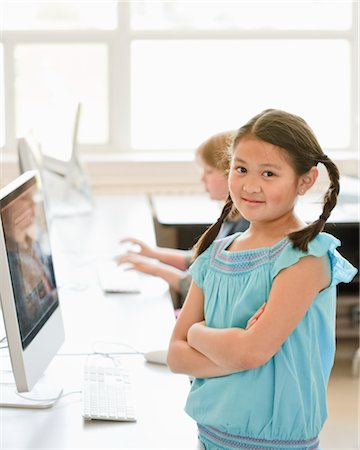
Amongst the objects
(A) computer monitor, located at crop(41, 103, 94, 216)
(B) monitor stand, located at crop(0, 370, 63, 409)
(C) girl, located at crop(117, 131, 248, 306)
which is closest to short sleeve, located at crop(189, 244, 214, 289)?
(B) monitor stand, located at crop(0, 370, 63, 409)

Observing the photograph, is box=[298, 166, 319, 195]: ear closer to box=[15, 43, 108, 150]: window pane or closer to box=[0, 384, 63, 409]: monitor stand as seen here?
box=[0, 384, 63, 409]: monitor stand

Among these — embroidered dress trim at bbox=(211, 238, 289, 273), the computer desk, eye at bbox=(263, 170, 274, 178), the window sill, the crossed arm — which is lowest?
the computer desk

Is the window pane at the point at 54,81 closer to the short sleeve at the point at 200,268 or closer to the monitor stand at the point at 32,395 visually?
the monitor stand at the point at 32,395

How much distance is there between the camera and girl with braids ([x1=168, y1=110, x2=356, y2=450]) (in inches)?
60.2

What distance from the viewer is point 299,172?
61.5 inches

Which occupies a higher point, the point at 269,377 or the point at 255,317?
the point at 255,317

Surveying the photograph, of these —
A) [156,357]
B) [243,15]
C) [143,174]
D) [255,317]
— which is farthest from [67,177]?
[255,317]

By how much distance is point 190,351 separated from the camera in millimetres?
1623

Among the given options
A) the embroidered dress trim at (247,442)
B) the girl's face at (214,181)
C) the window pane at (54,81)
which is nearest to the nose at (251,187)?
the embroidered dress trim at (247,442)

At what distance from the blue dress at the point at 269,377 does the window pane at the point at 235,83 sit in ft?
10.2

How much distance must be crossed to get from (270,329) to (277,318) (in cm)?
2

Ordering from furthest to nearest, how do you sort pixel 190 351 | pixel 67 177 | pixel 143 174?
pixel 143 174
pixel 67 177
pixel 190 351

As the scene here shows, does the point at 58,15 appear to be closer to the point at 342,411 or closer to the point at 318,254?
the point at 342,411

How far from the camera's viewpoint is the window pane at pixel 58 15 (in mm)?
4488
